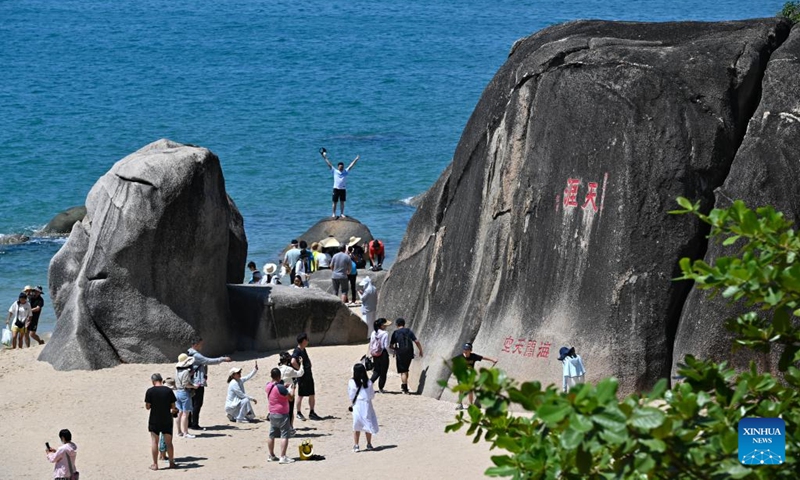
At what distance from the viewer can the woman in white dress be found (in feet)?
56.0

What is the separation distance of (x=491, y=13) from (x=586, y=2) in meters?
10.0

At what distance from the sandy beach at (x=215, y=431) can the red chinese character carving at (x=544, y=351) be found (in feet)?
4.69

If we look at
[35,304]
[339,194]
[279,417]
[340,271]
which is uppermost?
[339,194]

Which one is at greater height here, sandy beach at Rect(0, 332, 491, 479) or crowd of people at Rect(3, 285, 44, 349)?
crowd of people at Rect(3, 285, 44, 349)

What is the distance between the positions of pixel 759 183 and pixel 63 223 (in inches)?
960

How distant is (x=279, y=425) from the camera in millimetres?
17047

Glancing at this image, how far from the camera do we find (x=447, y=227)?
69.2ft

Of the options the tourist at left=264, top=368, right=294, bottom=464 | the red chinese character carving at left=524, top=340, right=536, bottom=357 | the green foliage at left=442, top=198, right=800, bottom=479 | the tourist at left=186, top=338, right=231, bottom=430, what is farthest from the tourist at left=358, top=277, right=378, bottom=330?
the green foliage at left=442, top=198, right=800, bottom=479

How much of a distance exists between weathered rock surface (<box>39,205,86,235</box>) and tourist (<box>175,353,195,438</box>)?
1989 cm

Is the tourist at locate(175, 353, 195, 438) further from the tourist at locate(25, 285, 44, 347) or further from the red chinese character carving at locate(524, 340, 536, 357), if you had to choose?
the tourist at locate(25, 285, 44, 347)

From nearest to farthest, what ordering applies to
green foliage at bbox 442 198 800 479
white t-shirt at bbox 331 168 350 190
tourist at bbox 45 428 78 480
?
green foliage at bbox 442 198 800 479, tourist at bbox 45 428 78 480, white t-shirt at bbox 331 168 350 190

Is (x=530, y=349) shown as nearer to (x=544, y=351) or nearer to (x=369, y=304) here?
(x=544, y=351)

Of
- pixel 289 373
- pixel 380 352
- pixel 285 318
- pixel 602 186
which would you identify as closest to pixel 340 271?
pixel 285 318

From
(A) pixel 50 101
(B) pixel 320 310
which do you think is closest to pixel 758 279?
(B) pixel 320 310
